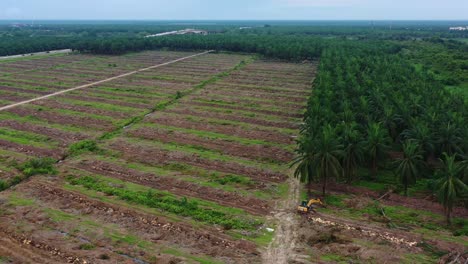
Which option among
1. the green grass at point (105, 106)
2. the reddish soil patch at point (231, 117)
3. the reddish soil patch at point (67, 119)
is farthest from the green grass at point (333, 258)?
the green grass at point (105, 106)

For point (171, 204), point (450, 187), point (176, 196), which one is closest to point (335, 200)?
point (450, 187)

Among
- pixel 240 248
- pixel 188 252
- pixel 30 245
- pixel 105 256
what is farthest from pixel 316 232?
pixel 30 245

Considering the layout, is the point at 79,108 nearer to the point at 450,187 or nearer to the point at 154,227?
the point at 154,227

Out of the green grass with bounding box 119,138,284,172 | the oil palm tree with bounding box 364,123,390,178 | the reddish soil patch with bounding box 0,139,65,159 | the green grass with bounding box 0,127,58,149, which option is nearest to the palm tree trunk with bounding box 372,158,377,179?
the oil palm tree with bounding box 364,123,390,178

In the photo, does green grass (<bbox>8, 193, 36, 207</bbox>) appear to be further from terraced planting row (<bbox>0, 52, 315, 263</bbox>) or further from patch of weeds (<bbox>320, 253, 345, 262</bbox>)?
patch of weeds (<bbox>320, 253, 345, 262</bbox>)

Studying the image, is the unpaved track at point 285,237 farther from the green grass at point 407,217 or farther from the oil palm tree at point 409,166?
the oil palm tree at point 409,166
